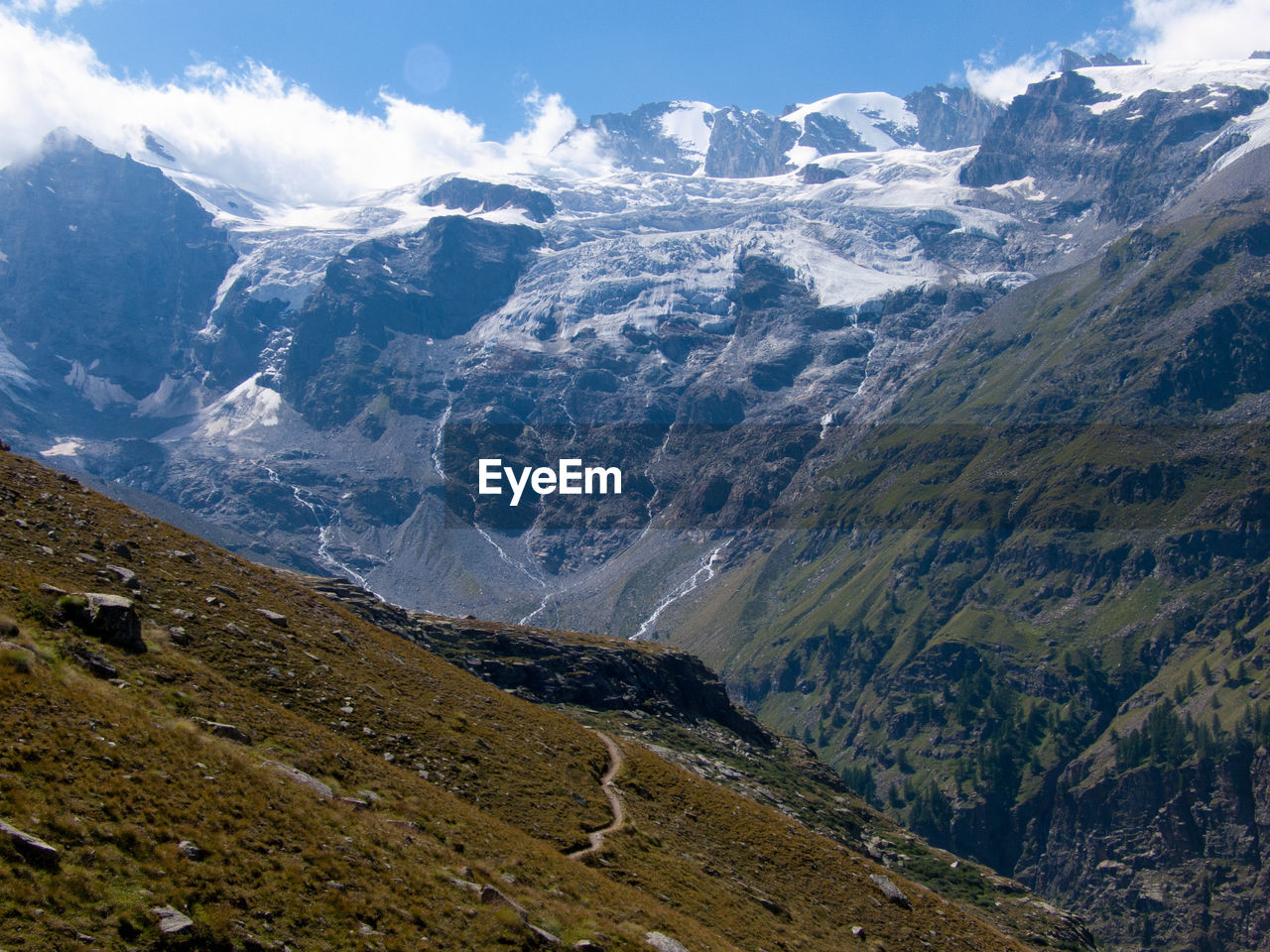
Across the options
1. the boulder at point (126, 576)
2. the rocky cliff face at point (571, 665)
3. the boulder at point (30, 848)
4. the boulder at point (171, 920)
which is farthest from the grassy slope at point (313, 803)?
the rocky cliff face at point (571, 665)

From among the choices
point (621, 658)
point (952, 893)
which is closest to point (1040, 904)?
point (952, 893)

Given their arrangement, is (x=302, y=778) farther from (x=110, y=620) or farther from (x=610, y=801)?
(x=610, y=801)

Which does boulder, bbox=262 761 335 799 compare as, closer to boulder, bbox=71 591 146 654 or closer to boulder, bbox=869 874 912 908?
boulder, bbox=71 591 146 654

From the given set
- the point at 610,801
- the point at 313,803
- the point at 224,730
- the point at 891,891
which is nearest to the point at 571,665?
the point at 891,891

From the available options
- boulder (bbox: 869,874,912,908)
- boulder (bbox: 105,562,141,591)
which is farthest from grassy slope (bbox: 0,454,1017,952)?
boulder (bbox: 869,874,912,908)

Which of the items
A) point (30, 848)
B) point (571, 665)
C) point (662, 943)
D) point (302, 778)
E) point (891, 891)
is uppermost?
point (30, 848)
